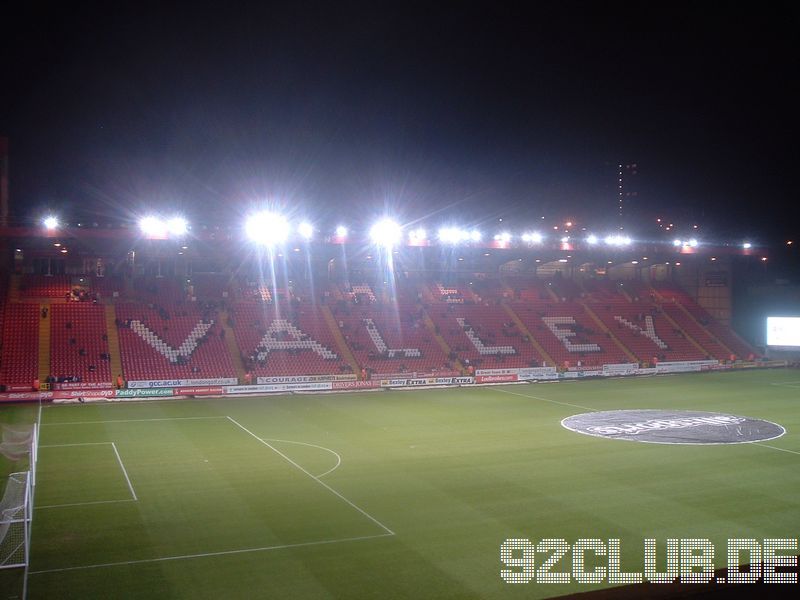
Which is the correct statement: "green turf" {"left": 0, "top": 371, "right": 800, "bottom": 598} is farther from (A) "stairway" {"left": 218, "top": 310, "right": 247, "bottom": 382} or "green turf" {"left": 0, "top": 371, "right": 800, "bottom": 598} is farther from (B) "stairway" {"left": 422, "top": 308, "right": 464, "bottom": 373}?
(B) "stairway" {"left": 422, "top": 308, "right": 464, "bottom": 373}

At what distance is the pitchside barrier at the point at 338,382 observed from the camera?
31.8m

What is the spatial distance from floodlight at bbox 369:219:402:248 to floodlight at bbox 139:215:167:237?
11.9m

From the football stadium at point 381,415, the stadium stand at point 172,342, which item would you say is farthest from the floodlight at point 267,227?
the stadium stand at point 172,342

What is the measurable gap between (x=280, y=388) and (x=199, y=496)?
20.0m

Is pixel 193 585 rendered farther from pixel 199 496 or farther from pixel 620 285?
pixel 620 285

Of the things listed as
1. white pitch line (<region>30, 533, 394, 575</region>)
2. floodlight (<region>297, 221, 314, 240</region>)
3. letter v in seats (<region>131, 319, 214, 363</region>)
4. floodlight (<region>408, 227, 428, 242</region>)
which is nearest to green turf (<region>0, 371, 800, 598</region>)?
white pitch line (<region>30, 533, 394, 575</region>)

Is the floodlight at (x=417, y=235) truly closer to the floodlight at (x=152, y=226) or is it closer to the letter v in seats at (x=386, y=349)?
the letter v in seats at (x=386, y=349)

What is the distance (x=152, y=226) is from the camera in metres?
35.4

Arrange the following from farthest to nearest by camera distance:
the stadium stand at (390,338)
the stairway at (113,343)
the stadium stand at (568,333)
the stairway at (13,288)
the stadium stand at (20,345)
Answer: the stadium stand at (568,333), the stadium stand at (390,338), the stairway at (13,288), the stairway at (113,343), the stadium stand at (20,345)

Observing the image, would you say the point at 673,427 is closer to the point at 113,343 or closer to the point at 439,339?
the point at 439,339

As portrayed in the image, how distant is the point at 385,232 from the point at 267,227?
23.2ft

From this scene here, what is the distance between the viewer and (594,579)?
11.3 meters

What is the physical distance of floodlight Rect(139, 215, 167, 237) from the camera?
115ft
